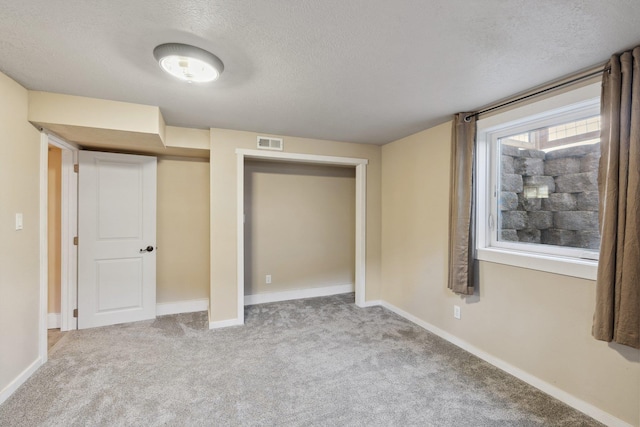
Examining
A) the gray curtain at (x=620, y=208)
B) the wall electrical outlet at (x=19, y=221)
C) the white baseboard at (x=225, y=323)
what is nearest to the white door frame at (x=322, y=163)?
the white baseboard at (x=225, y=323)

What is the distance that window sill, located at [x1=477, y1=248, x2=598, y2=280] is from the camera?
1.92m

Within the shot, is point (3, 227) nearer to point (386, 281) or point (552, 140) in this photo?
point (386, 281)

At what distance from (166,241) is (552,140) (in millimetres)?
4207

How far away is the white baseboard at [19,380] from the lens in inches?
77.9

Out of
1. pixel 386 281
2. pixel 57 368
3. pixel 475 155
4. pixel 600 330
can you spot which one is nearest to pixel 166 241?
pixel 57 368

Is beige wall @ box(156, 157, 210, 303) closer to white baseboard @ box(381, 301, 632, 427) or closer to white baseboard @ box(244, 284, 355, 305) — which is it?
white baseboard @ box(244, 284, 355, 305)

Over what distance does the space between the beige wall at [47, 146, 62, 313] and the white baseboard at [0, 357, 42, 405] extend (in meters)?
1.08

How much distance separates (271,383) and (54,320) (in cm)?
279

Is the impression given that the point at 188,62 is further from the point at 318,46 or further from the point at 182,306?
the point at 182,306

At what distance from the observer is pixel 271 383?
2.22 meters

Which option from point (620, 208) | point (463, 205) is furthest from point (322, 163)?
point (620, 208)

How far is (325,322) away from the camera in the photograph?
343cm

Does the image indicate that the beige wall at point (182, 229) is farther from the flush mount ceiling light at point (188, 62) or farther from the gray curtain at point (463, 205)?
the gray curtain at point (463, 205)

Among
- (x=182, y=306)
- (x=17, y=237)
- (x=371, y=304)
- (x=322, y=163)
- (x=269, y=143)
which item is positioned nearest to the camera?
(x=17, y=237)
